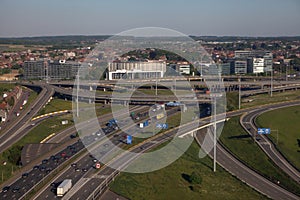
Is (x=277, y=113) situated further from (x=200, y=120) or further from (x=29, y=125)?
(x=29, y=125)

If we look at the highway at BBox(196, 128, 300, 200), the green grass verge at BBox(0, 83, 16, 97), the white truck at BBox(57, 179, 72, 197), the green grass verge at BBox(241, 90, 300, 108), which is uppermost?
the green grass verge at BBox(0, 83, 16, 97)

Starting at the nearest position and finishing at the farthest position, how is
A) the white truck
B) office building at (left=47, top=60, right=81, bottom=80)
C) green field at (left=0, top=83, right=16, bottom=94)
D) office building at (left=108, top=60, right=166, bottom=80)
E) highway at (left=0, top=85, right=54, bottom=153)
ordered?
1. the white truck
2. highway at (left=0, top=85, right=54, bottom=153)
3. green field at (left=0, top=83, right=16, bottom=94)
4. office building at (left=108, top=60, right=166, bottom=80)
5. office building at (left=47, top=60, right=81, bottom=80)

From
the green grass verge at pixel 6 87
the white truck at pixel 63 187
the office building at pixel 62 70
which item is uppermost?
the office building at pixel 62 70

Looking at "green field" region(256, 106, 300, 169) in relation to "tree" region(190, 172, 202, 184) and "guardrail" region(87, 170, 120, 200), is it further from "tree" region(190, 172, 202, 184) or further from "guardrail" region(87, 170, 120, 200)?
"guardrail" region(87, 170, 120, 200)

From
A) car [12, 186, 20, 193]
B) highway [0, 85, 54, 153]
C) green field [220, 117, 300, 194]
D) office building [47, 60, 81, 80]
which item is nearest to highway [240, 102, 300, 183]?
green field [220, 117, 300, 194]

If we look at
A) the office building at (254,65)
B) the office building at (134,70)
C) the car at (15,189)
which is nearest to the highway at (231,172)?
the car at (15,189)

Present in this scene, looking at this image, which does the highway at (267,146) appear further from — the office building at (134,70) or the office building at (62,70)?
the office building at (62,70)
